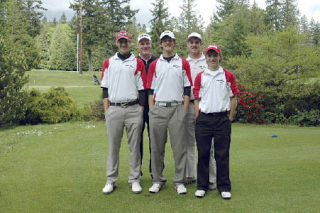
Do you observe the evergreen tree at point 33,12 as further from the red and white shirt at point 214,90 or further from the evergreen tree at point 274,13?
→ the red and white shirt at point 214,90

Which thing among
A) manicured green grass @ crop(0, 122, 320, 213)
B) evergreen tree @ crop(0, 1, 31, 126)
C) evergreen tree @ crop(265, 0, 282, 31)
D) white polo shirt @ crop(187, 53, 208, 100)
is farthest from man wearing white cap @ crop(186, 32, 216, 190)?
evergreen tree @ crop(265, 0, 282, 31)

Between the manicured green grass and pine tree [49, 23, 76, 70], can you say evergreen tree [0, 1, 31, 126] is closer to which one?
the manicured green grass

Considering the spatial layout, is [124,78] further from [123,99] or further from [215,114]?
[215,114]

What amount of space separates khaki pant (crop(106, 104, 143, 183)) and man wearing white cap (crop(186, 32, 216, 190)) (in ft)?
2.59

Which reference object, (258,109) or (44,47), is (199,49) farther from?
(44,47)

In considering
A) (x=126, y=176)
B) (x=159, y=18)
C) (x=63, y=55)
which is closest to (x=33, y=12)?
(x=63, y=55)

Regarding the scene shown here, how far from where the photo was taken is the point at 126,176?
5.67 metres

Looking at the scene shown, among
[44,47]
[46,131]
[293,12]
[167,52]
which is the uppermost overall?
[293,12]

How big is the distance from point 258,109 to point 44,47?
61.6 metres

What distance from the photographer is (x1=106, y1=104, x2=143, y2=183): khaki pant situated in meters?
4.74

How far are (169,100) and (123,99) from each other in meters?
0.69

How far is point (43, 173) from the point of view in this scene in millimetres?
5844

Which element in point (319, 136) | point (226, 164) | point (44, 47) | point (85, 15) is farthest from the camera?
point (44, 47)

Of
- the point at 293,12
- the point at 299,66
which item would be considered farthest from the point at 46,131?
the point at 293,12
